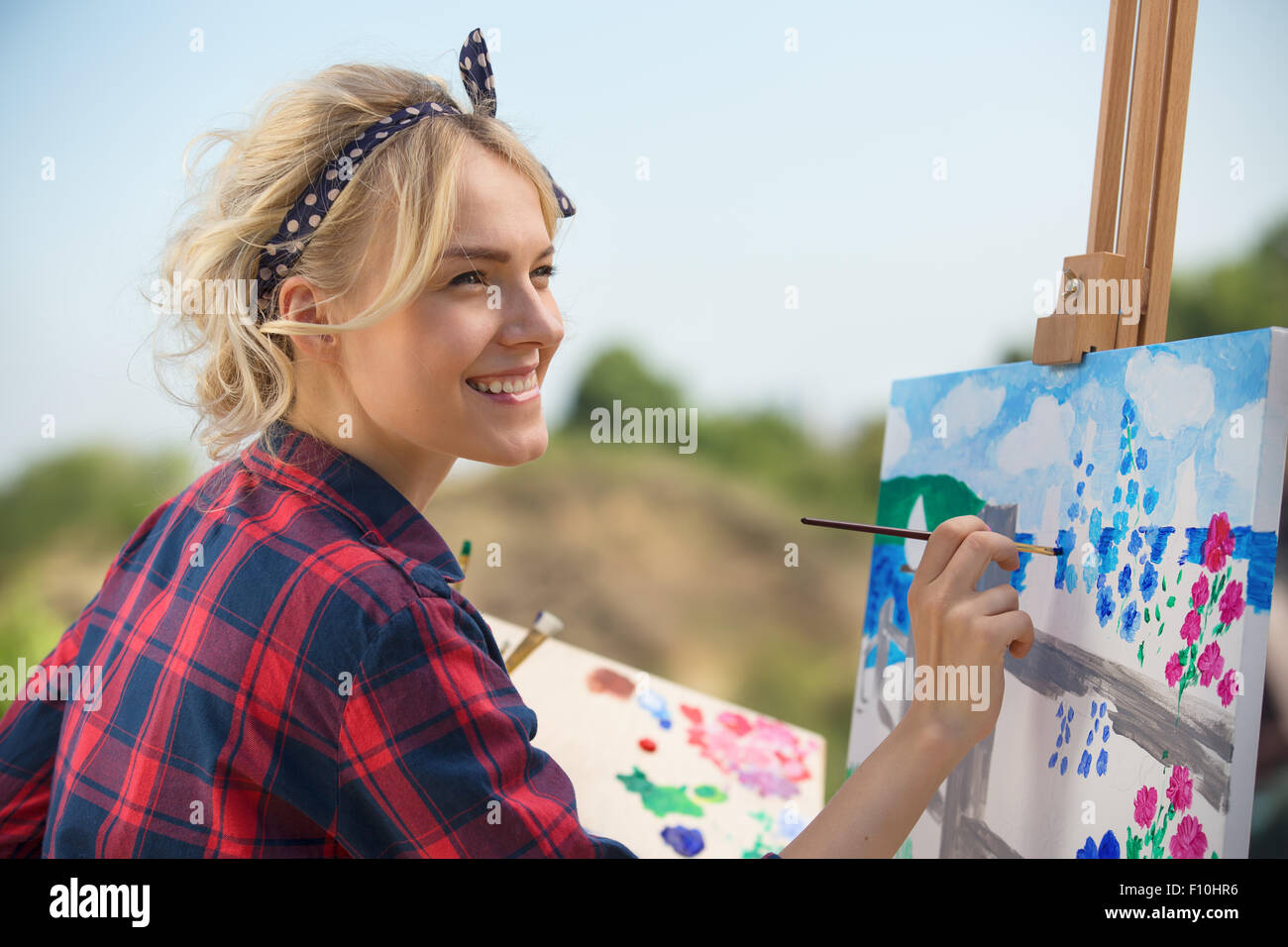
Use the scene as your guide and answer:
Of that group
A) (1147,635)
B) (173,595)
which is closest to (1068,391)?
(1147,635)

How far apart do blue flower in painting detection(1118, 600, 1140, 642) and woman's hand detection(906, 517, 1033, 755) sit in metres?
0.09

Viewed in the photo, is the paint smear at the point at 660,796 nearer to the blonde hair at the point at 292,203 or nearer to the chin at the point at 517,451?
the chin at the point at 517,451

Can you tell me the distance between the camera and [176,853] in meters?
0.85

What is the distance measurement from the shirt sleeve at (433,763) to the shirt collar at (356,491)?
0.14 metres

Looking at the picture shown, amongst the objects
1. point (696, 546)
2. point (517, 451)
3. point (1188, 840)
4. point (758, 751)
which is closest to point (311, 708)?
point (517, 451)

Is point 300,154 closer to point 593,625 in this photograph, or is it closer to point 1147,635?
point 1147,635

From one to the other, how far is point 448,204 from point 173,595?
49cm

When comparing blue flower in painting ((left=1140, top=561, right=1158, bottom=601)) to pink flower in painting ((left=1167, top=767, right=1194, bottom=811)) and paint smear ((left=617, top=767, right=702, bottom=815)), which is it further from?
paint smear ((left=617, top=767, right=702, bottom=815))

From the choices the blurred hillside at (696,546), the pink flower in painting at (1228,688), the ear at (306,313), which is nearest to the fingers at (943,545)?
the pink flower in painting at (1228,688)

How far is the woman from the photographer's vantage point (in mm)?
807

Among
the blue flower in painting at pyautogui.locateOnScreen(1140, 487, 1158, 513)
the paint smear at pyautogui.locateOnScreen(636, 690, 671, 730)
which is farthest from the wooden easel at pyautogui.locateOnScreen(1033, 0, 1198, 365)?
the paint smear at pyautogui.locateOnScreen(636, 690, 671, 730)

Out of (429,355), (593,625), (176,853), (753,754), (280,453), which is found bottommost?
(593,625)

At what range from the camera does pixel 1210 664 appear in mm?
817
